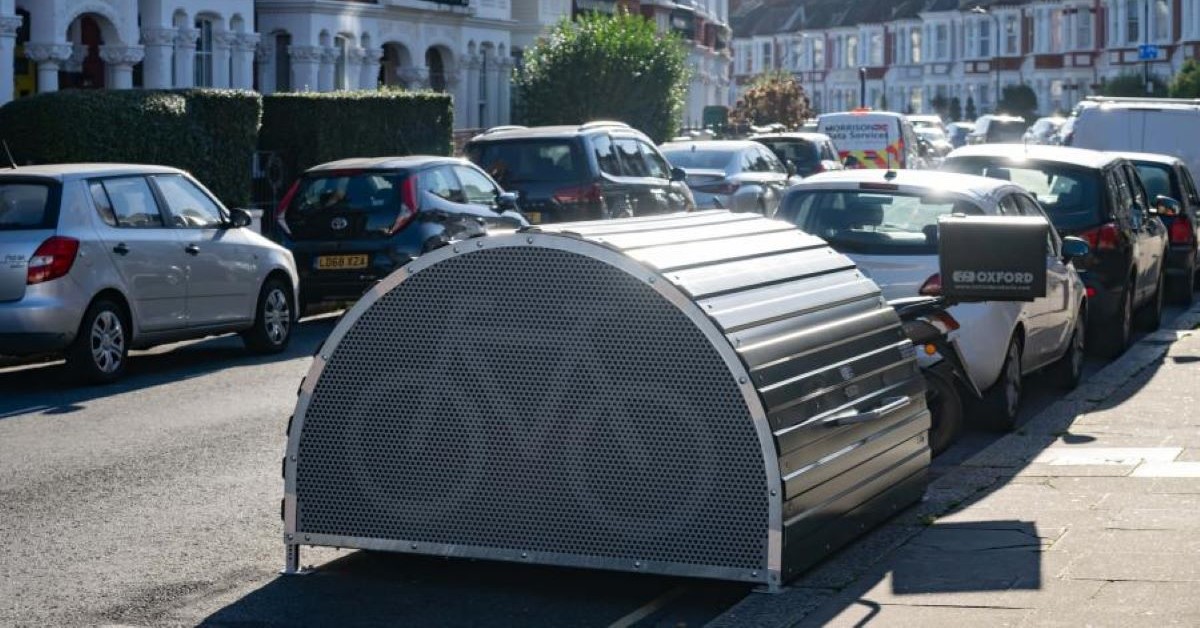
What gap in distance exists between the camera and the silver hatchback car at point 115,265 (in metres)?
15.3

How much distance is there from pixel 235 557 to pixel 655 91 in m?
42.9

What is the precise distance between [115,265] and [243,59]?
25.7 meters

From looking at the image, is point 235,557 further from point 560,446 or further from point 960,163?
point 960,163

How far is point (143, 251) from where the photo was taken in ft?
53.5

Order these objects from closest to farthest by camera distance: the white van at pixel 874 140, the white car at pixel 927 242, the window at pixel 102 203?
the white car at pixel 927 242 → the window at pixel 102 203 → the white van at pixel 874 140

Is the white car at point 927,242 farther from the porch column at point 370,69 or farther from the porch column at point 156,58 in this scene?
the porch column at point 370,69

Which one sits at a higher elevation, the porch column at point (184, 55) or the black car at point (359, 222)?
the porch column at point (184, 55)

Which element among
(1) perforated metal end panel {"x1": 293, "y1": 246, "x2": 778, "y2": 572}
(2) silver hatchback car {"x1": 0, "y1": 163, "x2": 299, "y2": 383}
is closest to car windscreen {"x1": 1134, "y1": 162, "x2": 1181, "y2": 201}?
(2) silver hatchback car {"x1": 0, "y1": 163, "x2": 299, "y2": 383}

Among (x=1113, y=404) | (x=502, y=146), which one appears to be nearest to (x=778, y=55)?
(x=502, y=146)

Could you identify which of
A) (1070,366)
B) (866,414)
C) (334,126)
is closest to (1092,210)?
(1070,366)

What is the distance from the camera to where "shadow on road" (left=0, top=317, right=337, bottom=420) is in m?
14.9

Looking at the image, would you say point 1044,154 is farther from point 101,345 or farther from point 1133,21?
point 1133,21

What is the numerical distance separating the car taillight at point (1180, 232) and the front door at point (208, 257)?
10.7m

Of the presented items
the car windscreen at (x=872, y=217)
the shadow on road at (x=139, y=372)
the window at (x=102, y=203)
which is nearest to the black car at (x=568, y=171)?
the shadow on road at (x=139, y=372)
